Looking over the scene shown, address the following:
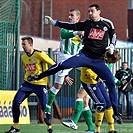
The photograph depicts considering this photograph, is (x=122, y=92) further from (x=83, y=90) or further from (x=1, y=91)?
(x=83, y=90)

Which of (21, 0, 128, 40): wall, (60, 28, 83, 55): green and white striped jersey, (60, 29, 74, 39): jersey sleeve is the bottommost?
(60, 28, 83, 55): green and white striped jersey

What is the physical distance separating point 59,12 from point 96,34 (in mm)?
28103

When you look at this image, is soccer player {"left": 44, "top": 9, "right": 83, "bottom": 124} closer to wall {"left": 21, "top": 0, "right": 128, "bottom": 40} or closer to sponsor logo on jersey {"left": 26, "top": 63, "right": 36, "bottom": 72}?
sponsor logo on jersey {"left": 26, "top": 63, "right": 36, "bottom": 72}

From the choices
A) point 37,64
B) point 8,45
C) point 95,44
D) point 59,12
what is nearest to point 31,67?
point 37,64

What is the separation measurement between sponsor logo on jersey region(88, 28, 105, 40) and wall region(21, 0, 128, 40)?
22075 millimetres

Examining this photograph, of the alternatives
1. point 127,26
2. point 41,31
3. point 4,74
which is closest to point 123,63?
point 4,74

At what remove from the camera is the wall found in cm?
3816

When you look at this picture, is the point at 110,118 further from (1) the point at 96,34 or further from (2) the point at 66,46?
(2) the point at 66,46

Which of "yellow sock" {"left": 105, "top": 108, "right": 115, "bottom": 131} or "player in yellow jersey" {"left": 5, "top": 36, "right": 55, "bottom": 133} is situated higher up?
"player in yellow jersey" {"left": 5, "top": 36, "right": 55, "bottom": 133}

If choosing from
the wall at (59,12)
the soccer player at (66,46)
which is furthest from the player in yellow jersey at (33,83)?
the wall at (59,12)

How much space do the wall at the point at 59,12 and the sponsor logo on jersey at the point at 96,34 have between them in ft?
72.4

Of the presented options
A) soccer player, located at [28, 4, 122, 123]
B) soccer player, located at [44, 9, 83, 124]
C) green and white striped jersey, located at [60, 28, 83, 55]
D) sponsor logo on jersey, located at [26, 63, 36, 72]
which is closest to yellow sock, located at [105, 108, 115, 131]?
soccer player, located at [28, 4, 122, 123]

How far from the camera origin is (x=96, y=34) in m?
13.2

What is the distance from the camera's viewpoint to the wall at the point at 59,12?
38156 millimetres
